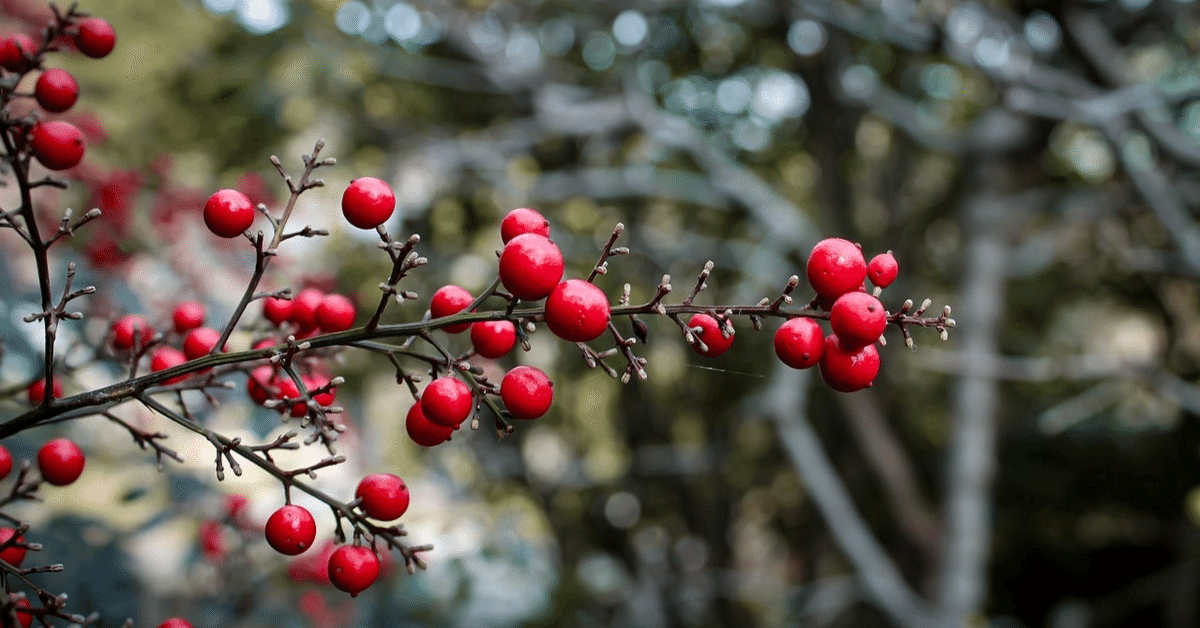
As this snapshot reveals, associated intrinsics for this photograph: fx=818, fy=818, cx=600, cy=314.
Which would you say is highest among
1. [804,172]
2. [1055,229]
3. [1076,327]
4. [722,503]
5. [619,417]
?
[1055,229]

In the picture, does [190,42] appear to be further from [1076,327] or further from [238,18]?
[1076,327]

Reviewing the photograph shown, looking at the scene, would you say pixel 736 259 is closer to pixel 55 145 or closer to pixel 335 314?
pixel 335 314

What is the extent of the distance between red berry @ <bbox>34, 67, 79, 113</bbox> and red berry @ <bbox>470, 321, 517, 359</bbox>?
662 mm

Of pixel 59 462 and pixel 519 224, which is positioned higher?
pixel 519 224

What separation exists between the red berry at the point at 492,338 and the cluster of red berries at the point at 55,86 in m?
0.54

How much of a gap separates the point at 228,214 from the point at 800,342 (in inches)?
27.1

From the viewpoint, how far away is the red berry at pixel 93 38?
1.19m

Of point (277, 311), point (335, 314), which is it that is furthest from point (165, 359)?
point (335, 314)

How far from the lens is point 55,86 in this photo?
1.13m

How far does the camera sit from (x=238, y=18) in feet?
12.4

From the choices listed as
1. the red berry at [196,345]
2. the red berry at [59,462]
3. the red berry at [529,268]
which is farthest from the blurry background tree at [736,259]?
the red berry at [529,268]

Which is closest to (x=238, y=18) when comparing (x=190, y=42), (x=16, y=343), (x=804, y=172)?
(x=190, y=42)

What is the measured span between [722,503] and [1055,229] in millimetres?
2783

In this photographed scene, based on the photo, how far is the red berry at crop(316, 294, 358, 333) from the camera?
43.7 inches
